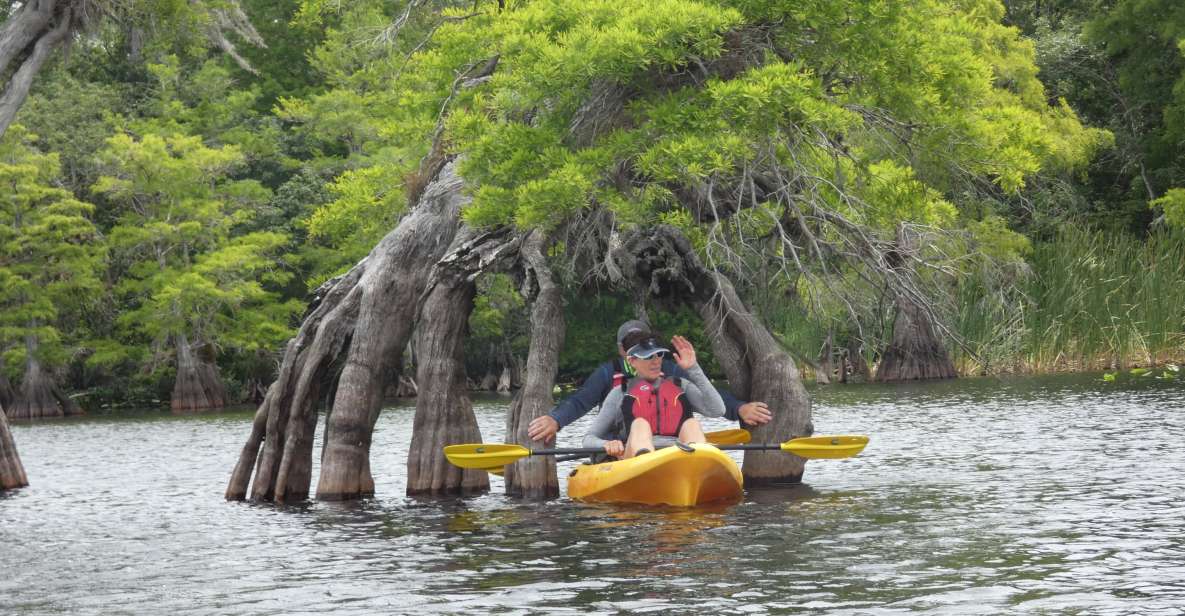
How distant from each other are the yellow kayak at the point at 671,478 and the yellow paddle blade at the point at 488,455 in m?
0.87

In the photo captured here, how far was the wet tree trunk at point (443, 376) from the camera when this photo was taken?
1855 centimetres

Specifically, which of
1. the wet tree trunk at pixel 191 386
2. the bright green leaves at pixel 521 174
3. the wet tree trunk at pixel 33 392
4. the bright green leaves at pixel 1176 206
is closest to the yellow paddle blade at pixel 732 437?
the bright green leaves at pixel 521 174

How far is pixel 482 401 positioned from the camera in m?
50.3

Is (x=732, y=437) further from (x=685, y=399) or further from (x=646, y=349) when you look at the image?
(x=646, y=349)

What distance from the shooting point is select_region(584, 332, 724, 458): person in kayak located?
16562mm

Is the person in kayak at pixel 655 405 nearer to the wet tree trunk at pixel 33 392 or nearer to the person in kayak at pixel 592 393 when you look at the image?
the person in kayak at pixel 592 393

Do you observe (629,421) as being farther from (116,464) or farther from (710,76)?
(116,464)

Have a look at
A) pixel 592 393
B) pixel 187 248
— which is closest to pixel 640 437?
pixel 592 393

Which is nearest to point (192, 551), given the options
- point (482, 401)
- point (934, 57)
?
point (934, 57)

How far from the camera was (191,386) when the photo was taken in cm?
5228

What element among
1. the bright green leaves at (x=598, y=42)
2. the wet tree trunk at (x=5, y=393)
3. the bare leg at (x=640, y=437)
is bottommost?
the bare leg at (x=640, y=437)

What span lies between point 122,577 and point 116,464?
53.2 ft

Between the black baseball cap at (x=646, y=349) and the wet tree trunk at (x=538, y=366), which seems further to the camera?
the wet tree trunk at (x=538, y=366)

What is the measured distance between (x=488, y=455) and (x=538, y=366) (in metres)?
1.40
